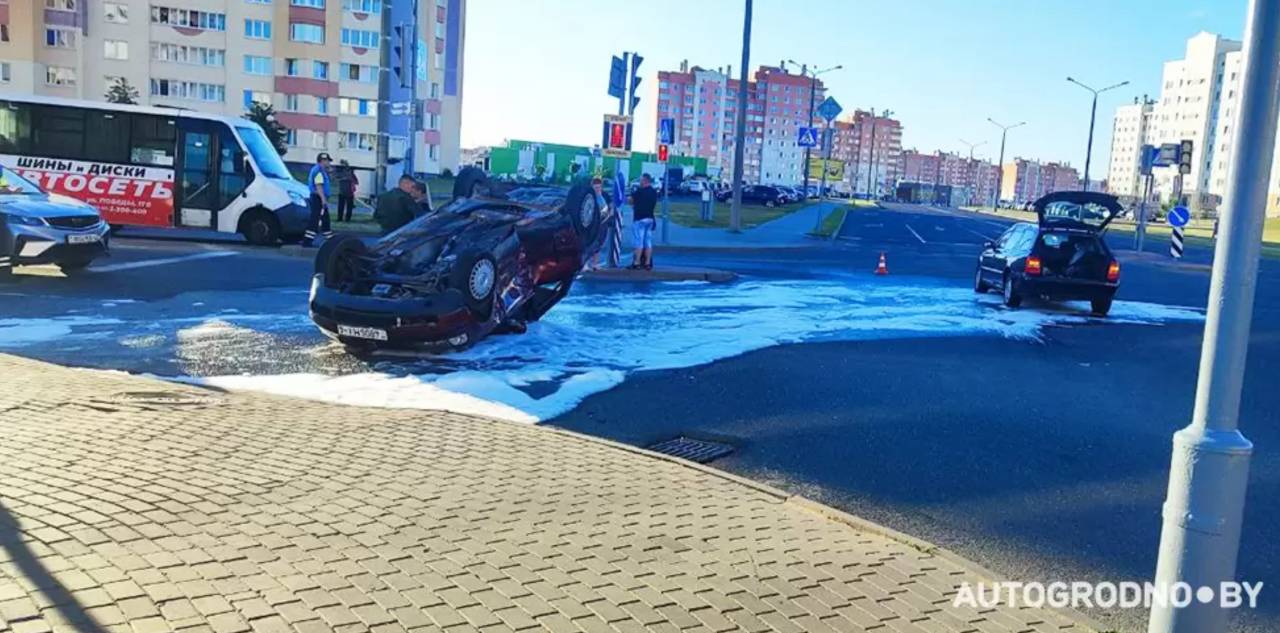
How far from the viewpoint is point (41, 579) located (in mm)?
3746

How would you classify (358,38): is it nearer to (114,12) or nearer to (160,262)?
(114,12)

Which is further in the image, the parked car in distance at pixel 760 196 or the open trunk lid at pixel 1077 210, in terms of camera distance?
the parked car in distance at pixel 760 196

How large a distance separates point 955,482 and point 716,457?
154cm

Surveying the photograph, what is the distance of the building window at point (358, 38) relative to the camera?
79000 mm

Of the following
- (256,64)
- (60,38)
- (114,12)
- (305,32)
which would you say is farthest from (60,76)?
(305,32)

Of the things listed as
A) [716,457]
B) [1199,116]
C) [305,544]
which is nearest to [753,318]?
[716,457]

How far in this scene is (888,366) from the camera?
10.5 metres

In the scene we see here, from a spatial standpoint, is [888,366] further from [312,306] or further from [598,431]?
[312,306]

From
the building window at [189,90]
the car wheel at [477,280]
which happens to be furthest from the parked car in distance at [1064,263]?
the building window at [189,90]

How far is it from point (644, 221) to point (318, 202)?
325 inches

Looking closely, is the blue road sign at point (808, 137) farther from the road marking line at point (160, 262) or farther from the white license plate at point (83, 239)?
the white license plate at point (83, 239)

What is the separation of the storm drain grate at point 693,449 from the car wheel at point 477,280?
322cm

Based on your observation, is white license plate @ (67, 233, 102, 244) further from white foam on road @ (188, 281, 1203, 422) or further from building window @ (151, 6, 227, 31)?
building window @ (151, 6, 227, 31)

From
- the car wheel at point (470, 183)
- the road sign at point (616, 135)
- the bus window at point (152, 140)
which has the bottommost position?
the car wheel at point (470, 183)
